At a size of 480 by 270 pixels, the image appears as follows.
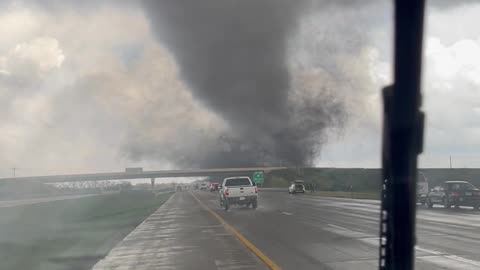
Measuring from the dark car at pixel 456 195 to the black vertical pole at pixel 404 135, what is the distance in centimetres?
3118

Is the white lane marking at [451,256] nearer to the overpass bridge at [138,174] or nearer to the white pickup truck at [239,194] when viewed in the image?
the white pickup truck at [239,194]

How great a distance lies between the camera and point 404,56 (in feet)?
12.5

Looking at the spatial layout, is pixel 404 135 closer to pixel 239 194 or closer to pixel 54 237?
pixel 54 237

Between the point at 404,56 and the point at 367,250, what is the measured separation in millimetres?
10445

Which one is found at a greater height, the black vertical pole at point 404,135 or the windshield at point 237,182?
the black vertical pole at point 404,135

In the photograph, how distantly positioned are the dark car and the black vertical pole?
3118 cm

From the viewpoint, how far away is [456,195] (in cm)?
3306

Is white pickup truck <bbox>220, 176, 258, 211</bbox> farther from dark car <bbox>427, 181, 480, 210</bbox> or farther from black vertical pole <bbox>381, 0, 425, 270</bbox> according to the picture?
black vertical pole <bbox>381, 0, 425, 270</bbox>

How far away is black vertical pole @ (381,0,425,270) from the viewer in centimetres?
372

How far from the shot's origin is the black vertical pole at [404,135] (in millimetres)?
3723

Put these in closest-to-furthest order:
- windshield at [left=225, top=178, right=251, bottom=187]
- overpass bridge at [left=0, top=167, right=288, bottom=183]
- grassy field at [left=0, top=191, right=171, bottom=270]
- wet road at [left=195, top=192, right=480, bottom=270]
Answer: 1. wet road at [left=195, top=192, right=480, bottom=270]
2. grassy field at [left=0, top=191, right=171, bottom=270]
3. windshield at [left=225, top=178, right=251, bottom=187]
4. overpass bridge at [left=0, top=167, right=288, bottom=183]

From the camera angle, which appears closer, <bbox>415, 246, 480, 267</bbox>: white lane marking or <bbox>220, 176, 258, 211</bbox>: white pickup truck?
<bbox>415, 246, 480, 267</bbox>: white lane marking

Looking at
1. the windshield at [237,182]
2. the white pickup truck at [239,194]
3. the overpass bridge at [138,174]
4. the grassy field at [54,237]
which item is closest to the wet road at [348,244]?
the grassy field at [54,237]

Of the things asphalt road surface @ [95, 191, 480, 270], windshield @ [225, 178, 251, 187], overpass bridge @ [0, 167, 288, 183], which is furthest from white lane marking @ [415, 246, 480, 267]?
overpass bridge @ [0, 167, 288, 183]
